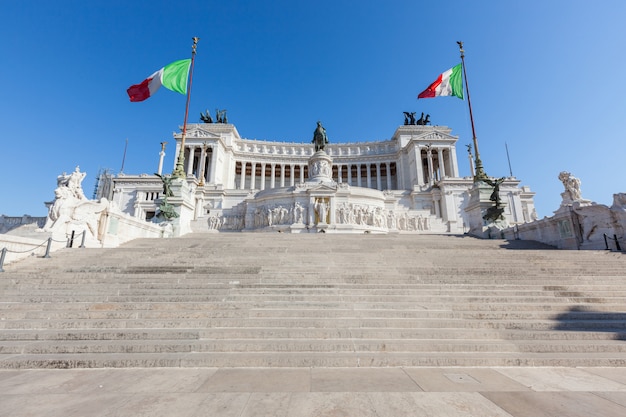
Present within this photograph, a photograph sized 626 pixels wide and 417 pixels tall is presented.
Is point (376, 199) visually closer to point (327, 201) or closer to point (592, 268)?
point (327, 201)

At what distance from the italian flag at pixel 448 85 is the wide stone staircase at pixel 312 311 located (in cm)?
1697

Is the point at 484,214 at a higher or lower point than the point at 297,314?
higher

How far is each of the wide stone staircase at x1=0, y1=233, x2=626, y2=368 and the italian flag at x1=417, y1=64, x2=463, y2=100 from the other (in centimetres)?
1697

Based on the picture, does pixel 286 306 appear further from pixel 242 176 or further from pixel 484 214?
pixel 242 176

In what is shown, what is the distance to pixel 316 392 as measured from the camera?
3.22 meters

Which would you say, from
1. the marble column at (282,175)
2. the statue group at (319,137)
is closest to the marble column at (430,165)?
the statue group at (319,137)

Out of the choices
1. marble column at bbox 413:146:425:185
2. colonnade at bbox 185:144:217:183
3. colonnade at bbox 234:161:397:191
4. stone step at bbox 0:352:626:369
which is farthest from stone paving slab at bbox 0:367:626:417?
colonnade at bbox 234:161:397:191

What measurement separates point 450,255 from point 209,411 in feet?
33.4

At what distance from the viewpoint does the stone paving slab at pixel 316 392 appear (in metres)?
2.74

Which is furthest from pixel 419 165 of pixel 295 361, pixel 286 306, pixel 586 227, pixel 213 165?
pixel 295 361

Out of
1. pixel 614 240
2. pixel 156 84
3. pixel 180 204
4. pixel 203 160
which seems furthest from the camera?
pixel 203 160

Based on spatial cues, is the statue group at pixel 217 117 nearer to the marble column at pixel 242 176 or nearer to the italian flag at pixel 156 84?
the marble column at pixel 242 176

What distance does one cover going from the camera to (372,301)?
6691 mm

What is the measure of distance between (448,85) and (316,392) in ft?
85.4
